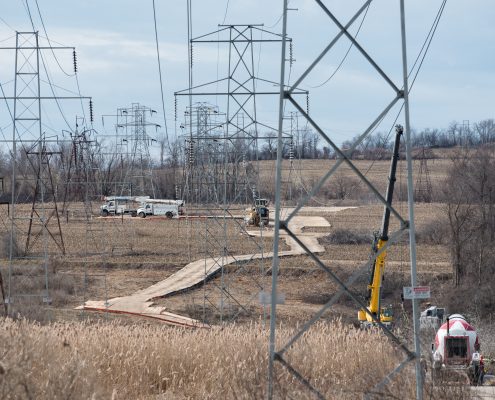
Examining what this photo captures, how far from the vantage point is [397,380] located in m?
9.97

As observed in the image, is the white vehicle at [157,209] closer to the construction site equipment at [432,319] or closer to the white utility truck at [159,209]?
the white utility truck at [159,209]

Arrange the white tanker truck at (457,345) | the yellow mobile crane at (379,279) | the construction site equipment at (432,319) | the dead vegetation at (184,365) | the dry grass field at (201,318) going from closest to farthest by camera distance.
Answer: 1. the dead vegetation at (184,365)
2. the dry grass field at (201,318)
3. the white tanker truck at (457,345)
4. the construction site equipment at (432,319)
5. the yellow mobile crane at (379,279)

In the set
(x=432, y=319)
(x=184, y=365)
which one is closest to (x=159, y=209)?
(x=432, y=319)

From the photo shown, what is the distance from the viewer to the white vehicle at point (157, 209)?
3216 inches

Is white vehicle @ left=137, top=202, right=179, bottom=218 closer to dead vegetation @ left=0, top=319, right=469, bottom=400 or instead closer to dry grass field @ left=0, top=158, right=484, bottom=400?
dry grass field @ left=0, top=158, right=484, bottom=400

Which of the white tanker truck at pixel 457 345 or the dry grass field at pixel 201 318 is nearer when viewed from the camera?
the dry grass field at pixel 201 318

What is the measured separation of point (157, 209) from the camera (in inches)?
3246

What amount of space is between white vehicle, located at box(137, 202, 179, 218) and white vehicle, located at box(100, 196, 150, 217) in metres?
1.40

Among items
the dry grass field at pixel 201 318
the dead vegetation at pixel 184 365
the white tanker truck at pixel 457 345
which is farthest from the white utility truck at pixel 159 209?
the dead vegetation at pixel 184 365

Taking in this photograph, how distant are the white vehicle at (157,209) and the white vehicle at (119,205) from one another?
4.58 ft

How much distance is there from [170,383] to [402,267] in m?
32.7

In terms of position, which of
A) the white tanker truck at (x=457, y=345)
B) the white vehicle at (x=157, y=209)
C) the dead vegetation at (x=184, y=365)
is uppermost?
the dead vegetation at (x=184, y=365)

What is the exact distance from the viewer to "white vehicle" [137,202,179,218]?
81.7m

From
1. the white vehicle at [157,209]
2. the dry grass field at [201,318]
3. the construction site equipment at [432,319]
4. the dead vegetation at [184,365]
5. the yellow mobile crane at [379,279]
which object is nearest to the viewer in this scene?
the dead vegetation at [184,365]
